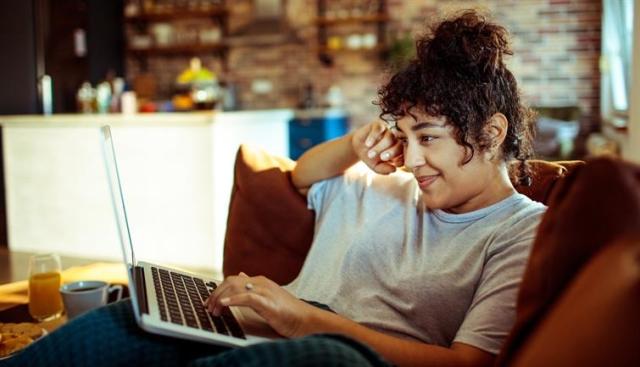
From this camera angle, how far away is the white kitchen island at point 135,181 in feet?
12.7

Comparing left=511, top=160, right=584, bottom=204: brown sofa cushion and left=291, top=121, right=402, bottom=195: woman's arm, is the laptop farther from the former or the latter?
left=511, top=160, right=584, bottom=204: brown sofa cushion

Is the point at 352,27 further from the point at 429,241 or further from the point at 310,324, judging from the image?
the point at 310,324

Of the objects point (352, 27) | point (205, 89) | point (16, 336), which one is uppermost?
point (352, 27)

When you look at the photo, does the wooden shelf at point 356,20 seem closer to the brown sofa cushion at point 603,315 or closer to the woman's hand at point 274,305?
the woman's hand at point 274,305

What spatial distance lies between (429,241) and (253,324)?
A: 0.41 m

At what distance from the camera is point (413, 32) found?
5836mm

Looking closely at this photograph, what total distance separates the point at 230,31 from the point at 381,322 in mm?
5735

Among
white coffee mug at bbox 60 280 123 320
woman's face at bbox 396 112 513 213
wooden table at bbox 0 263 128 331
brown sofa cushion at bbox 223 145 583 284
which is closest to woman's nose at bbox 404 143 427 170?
woman's face at bbox 396 112 513 213

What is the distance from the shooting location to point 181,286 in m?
1.31

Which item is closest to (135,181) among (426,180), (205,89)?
(205,89)

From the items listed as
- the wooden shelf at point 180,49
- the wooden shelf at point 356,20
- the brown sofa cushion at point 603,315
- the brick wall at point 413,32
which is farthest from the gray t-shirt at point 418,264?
the wooden shelf at point 180,49

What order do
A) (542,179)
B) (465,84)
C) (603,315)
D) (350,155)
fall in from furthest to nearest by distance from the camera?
(350,155) → (542,179) → (465,84) → (603,315)

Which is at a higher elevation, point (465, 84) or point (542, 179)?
point (465, 84)

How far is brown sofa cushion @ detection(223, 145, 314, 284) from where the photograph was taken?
1.74 metres
